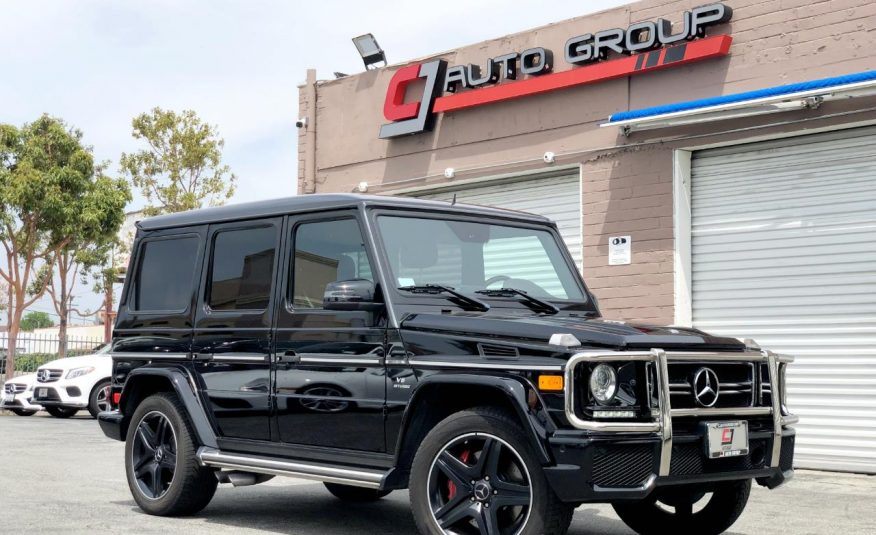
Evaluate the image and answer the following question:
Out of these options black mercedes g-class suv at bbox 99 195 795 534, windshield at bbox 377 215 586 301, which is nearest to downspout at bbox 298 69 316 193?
black mercedes g-class suv at bbox 99 195 795 534

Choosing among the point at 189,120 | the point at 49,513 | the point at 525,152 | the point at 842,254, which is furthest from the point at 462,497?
the point at 189,120

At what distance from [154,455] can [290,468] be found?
5.06ft

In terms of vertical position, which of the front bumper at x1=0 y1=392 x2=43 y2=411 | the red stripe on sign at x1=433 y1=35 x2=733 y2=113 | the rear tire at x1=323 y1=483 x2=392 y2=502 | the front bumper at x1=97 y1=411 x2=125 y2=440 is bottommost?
the front bumper at x1=0 y1=392 x2=43 y2=411

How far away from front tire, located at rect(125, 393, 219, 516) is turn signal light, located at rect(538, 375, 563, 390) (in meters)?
2.91

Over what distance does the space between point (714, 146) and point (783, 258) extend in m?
1.46

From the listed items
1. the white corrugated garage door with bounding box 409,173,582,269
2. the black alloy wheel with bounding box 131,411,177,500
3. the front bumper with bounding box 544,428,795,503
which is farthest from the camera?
the white corrugated garage door with bounding box 409,173,582,269

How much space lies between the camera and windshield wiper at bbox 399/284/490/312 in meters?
6.52

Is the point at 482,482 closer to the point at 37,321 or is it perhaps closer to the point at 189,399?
the point at 189,399

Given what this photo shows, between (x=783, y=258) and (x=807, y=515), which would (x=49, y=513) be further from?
(x=783, y=258)

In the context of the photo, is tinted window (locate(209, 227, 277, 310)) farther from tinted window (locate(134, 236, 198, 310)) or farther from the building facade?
the building facade

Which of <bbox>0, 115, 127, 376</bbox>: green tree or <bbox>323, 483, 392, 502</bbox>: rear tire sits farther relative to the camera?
<bbox>0, 115, 127, 376</bbox>: green tree

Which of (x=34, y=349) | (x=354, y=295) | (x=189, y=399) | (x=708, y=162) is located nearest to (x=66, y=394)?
(x=34, y=349)

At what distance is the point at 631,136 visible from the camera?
1343 centimetres

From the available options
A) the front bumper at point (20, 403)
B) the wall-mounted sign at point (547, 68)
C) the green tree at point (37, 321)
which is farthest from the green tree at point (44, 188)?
the green tree at point (37, 321)
